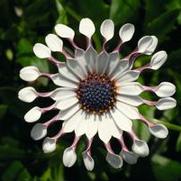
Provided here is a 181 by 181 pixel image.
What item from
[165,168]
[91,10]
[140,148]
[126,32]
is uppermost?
[91,10]

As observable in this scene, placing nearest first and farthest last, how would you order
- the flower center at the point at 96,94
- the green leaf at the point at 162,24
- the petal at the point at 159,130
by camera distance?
1. the petal at the point at 159,130
2. the flower center at the point at 96,94
3. the green leaf at the point at 162,24

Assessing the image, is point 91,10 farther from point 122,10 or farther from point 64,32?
point 64,32

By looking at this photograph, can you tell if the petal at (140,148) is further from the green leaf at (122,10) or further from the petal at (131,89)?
the green leaf at (122,10)

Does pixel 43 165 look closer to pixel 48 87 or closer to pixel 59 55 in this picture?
pixel 48 87

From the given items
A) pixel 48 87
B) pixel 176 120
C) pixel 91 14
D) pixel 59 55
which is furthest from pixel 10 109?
pixel 176 120

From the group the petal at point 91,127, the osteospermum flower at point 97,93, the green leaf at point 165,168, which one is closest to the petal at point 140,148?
the osteospermum flower at point 97,93

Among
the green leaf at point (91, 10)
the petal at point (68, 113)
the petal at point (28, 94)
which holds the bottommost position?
the petal at point (68, 113)

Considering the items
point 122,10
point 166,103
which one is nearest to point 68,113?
point 166,103
